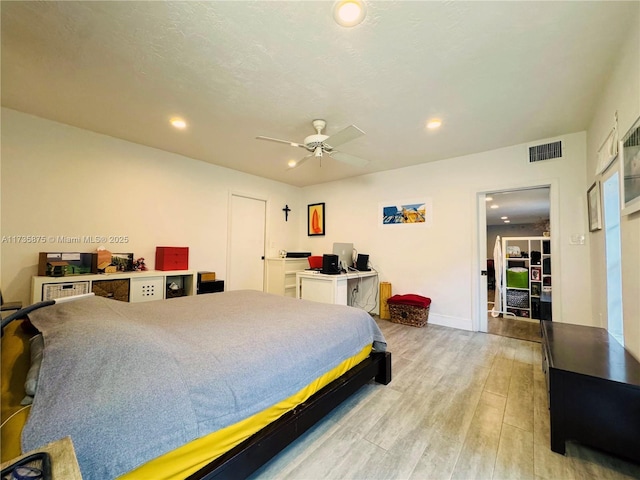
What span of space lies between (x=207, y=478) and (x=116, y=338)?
69 cm

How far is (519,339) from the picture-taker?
340cm

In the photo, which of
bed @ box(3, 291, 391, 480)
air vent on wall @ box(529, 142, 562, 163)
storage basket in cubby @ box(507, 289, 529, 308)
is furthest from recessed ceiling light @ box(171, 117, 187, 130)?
storage basket in cubby @ box(507, 289, 529, 308)

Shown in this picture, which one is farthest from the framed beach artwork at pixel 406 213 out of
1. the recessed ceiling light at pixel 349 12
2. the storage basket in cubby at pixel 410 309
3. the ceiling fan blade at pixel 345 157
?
the recessed ceiling light at pixel 349 12

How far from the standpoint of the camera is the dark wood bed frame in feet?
3.71

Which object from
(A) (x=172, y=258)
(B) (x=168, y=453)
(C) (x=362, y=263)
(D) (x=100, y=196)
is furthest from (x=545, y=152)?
(D) (x=100, y=196)

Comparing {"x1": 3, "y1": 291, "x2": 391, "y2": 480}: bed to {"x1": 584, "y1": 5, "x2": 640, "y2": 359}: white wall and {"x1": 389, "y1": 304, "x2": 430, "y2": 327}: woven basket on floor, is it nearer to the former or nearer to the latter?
{"x1": 584, "y1": 5, "x2": 640, "y2": 359}: white wall

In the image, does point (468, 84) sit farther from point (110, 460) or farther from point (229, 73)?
point (110, 460)

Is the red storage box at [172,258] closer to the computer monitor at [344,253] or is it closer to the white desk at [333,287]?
the white desk at [333,287]

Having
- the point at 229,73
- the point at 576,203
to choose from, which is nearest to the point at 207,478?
the point at 229,73

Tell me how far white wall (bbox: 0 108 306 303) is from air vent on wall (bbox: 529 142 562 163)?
4392mm

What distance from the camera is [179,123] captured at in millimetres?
2869

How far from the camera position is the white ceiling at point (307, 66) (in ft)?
5.06

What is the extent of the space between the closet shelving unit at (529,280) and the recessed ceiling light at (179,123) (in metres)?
5.76

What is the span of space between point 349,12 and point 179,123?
7.31 ft
